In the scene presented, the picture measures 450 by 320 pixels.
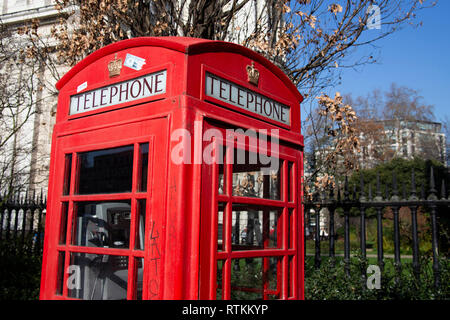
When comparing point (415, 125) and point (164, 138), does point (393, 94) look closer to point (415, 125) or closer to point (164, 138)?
point (415, 125)

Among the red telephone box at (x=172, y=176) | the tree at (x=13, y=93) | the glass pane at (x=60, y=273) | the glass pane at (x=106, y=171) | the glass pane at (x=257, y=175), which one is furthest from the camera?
the tree at (x=13, y=93)

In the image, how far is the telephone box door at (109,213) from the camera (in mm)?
2336

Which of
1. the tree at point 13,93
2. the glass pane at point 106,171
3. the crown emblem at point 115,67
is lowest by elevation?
the glass pane at point 106,171

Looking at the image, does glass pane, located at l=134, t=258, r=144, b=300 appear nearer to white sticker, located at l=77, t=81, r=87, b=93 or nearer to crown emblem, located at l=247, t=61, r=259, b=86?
white sticker, located at l=77, t=81, r=87, b=93

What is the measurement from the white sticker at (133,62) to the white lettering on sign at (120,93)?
91mm

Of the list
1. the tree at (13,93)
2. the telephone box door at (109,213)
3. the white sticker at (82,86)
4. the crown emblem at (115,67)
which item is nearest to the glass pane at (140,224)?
the telephone box door at (109,213)

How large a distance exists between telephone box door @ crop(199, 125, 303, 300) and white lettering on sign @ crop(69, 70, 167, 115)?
434mm

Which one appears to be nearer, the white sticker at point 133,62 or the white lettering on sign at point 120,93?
the white lettering on sign at point 120,93

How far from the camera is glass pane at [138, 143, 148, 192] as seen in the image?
244 centimetres

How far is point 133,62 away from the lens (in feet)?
8.74

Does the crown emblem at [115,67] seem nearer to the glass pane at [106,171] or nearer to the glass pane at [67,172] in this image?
the glass pane at [106,171]

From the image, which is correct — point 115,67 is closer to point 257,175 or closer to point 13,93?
point 257,175
